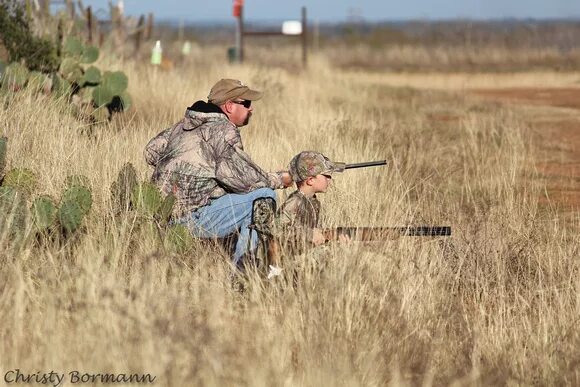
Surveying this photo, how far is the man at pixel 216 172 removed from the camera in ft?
22.0

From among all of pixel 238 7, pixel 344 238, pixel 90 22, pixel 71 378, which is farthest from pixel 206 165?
pixel 238 7

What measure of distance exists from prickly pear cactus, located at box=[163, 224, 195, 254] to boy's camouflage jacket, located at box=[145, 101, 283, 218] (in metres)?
0.55

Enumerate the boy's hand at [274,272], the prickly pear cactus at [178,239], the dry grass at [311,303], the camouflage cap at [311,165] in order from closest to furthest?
the dry grass at [311,303], the boy's hand at [274,272], the prickly pear cactus at [178,239], the camouflage cap at [311,165]

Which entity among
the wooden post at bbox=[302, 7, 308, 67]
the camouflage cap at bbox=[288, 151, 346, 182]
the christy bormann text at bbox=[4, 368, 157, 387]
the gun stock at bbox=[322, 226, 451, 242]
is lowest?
the wooden post at bbox=[302, 7, 308, 67]

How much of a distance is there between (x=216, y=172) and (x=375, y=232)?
125 centimetres

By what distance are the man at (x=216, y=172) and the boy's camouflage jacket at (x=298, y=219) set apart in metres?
0.35

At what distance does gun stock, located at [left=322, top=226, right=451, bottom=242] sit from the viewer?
5.92 metres

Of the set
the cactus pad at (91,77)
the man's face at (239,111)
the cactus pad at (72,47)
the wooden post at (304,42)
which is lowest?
Result: the wooden post at (304,42)

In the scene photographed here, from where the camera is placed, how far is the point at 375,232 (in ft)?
19.5

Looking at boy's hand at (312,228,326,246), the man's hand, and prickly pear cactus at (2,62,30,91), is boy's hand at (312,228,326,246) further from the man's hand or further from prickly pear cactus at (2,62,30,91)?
prickly pear cactus at (2,62,30,91)

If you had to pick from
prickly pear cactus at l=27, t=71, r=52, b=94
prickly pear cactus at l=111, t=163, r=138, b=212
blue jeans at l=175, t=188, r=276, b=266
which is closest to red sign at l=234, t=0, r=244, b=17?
prickly pear cactus at l=27, t=71, r=52, b=94

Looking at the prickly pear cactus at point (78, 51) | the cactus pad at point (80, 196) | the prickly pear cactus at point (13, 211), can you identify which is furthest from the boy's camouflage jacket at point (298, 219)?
the prickly pear cactus at point (78, 51)

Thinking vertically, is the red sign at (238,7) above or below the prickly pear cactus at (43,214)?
below

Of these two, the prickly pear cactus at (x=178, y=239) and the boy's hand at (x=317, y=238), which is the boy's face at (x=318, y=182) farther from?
the prickly pear cactus at (x=178, y=239)
